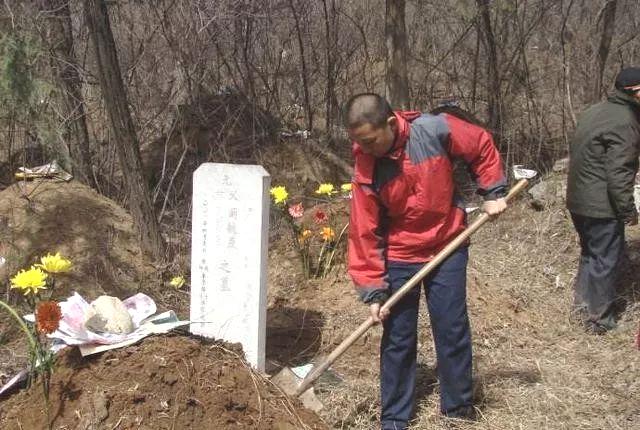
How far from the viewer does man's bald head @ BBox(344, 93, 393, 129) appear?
3.03 metres

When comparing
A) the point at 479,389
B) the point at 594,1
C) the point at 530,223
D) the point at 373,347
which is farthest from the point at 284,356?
the point at 594,1

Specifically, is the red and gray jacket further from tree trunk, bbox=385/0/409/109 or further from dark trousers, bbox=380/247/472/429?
tree trunk, bbox=385/0/409/109

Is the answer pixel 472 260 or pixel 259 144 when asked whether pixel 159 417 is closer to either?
pixel 472 260

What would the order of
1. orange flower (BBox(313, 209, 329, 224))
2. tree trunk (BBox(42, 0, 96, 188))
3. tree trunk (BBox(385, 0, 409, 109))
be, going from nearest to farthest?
orange flower (BBox(313, 209, 329, 224)) < tree trunk (BBox(42, 0, 96, 188)) < tree trunk (BBox(385, 0, 409, 109))

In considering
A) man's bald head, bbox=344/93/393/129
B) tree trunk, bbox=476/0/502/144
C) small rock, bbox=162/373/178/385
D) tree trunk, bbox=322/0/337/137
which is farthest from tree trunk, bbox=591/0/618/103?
small rock, bbox=162/373/178/385

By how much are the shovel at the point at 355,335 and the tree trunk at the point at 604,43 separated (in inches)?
219

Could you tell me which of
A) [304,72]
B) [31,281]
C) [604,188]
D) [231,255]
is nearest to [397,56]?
[304,72]

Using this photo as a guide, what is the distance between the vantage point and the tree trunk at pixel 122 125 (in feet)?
18.8

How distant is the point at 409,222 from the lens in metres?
3.32

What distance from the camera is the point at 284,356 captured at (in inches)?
182

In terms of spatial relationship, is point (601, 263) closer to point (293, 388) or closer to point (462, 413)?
point (462, 413)

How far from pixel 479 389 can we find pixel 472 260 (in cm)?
231

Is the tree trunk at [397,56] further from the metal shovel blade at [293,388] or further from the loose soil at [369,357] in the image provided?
the metal shovel blade at [293,388]

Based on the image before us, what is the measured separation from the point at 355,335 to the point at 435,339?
41 centimetres
